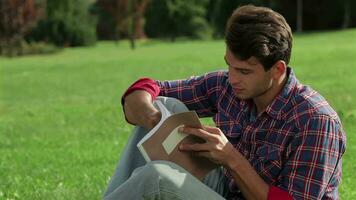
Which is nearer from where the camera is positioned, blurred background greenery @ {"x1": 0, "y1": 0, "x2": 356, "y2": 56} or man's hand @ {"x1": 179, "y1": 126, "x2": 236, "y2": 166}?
man's hand @ {"x1": 179, "y1": 126, "x2": 236, "y2": 166}

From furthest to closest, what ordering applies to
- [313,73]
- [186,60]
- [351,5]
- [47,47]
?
[351,5] < [47,47] < [186,60] < [313,73]

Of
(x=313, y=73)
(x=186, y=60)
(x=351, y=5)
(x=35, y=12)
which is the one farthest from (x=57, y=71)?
(x=351, y=5)

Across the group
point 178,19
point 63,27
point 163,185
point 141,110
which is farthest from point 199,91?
point 178,19

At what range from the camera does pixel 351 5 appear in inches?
2346

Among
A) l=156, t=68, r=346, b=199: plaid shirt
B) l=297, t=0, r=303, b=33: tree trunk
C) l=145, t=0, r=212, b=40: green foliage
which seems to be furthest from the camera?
l=145, t=0, r=212, b=40: green foliage

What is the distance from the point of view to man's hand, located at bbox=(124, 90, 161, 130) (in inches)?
132

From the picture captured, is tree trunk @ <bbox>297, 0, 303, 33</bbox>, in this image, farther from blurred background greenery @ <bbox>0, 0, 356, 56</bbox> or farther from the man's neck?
the man's neck

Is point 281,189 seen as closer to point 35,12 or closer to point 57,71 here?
point 57,71

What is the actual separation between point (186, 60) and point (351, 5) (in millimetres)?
38184

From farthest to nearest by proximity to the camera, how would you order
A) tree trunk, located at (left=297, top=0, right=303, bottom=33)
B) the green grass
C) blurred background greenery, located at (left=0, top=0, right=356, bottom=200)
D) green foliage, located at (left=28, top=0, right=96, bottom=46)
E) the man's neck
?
1. tree trunk, located at (left=297, top=0, right=303, bottom=33)
2. green foliage, located at (left=28, top=0, right=96, bottom=46)
3. blurred background greenery, located at (left=0, top=0, right=356, bottom=200)
4. the green grass
5. the man's neck

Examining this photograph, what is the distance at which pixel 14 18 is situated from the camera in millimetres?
50969

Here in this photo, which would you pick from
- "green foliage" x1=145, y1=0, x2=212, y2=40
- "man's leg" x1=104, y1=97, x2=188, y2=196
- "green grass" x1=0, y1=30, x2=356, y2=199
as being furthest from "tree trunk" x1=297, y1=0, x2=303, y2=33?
"man's leg" x1=104, y1=97, x2=188, y2=196

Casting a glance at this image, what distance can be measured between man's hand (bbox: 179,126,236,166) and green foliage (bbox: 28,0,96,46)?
55.9 metres

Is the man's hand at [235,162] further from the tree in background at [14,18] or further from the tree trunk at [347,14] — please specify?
the tree trunk at [347,14]
